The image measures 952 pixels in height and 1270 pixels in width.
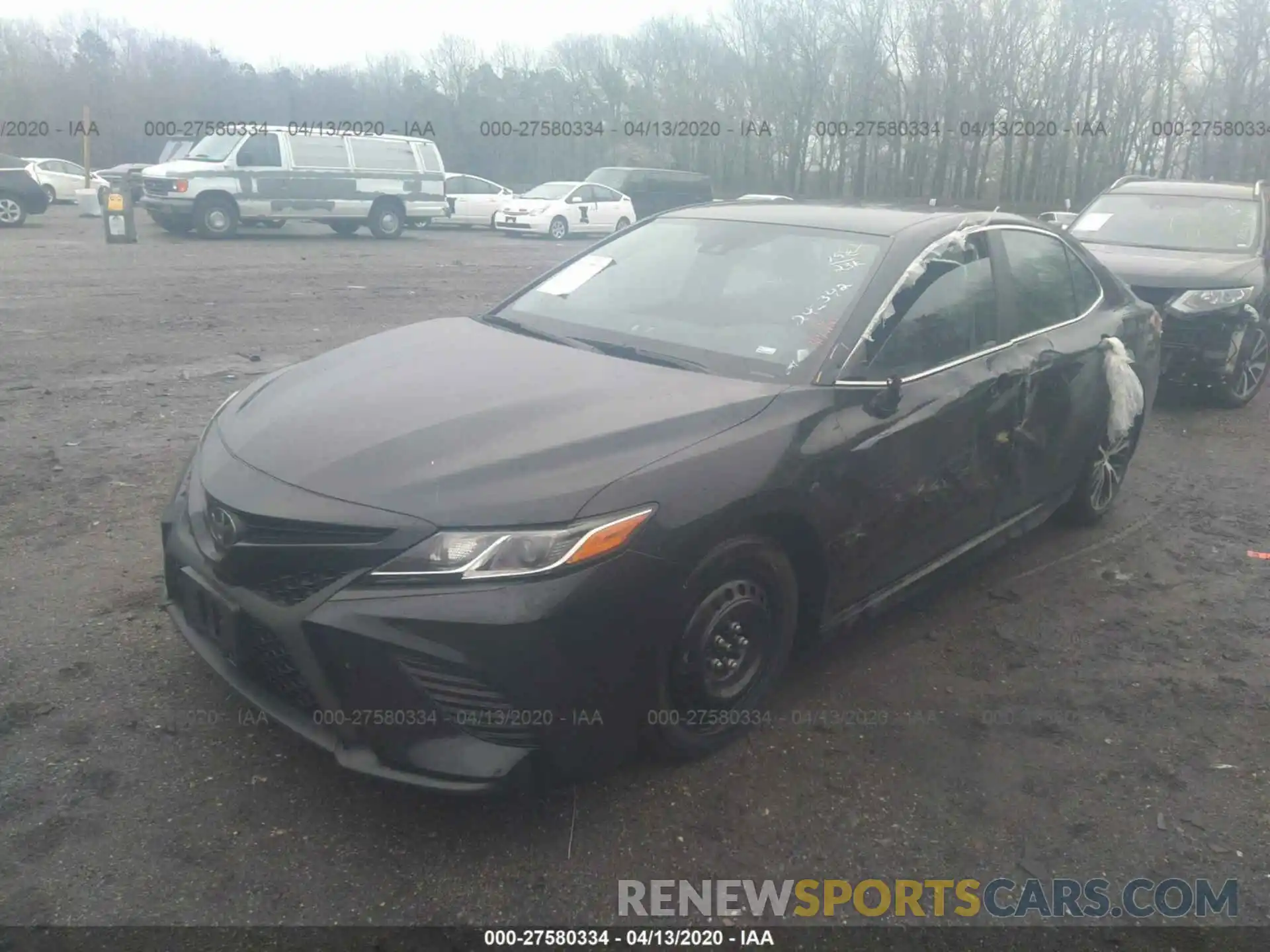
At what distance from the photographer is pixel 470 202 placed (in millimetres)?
27234

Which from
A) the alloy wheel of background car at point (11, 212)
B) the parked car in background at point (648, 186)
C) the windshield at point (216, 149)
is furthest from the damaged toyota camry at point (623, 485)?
the parked car in background at point (648, 186)

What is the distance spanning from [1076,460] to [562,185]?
74.3ft

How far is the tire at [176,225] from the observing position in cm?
1953

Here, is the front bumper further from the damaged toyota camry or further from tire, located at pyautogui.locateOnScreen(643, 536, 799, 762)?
tire, located at pyautogui.locateOnScreen(643, 536, 799, 762)

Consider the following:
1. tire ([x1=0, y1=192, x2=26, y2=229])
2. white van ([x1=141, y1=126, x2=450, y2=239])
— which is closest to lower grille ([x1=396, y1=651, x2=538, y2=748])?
white van ([x1=141, y1=126, x2=450, y2=239])

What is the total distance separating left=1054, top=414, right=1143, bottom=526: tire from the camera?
4.97m

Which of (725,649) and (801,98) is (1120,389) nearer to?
(725,649)

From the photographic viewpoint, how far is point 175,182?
1880 centimetres

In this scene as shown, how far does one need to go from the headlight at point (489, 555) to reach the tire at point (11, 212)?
22.9m

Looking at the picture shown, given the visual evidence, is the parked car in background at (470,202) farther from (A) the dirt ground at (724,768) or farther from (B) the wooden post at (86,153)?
(A) the dirt ground at (724,768)

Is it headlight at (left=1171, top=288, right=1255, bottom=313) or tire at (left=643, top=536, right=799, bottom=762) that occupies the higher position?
headlight at (left=1171, top=288, right=1255, bottom=313)

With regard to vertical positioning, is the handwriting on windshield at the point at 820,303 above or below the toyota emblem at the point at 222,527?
above

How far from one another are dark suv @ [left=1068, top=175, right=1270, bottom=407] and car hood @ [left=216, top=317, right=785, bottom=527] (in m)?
5.94

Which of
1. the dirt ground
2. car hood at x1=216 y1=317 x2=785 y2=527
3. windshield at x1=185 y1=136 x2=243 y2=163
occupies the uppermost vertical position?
windshield at x1=185 y1=136 x2=243 y2=163
